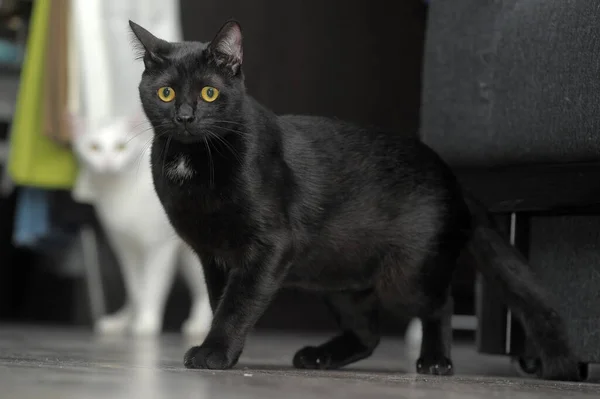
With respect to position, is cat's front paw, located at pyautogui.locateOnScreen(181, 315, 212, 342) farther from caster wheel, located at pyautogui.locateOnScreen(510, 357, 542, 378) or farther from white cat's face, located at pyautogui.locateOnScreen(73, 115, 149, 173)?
caster wheel, located at pyautogui.locateOnScreen(510, 357, 542, 378)

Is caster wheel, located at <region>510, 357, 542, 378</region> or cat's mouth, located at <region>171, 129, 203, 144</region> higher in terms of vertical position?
cat's mouth, located at <region>171, 129, 203, 144</region>

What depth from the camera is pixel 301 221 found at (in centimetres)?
158

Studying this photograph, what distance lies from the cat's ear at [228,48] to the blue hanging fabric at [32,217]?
1.90 meters

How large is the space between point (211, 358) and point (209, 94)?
419 mm

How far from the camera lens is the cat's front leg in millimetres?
1464

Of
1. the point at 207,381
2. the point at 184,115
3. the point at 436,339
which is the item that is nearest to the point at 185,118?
the point at 184,115

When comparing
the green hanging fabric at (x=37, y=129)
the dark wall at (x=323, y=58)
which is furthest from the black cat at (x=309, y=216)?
the dark wall at (x=323, y=58)

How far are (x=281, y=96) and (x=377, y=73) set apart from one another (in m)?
0.42

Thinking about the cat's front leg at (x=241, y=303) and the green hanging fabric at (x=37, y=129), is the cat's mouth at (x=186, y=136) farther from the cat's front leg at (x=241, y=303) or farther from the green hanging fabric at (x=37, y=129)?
the green hanging fabric at (x=37, y=129)

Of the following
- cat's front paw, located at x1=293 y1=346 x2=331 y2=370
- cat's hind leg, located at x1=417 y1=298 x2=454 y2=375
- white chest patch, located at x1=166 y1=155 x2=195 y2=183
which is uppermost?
white chest patch, located at x1=166 y1=155 x2=195 y2=183

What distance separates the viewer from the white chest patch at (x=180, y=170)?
5.03ft

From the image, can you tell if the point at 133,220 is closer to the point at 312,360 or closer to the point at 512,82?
the point at 312,360

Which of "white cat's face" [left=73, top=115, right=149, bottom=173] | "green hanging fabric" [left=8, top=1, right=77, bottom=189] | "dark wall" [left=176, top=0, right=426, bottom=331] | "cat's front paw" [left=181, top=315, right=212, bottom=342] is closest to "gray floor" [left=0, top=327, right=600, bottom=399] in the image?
"cat's front paw" [left=181, top=315, right=212, bottom=342]

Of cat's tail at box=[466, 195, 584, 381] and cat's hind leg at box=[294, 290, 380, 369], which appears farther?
cat's hind leg at box=[294, 290, 380, 369]
